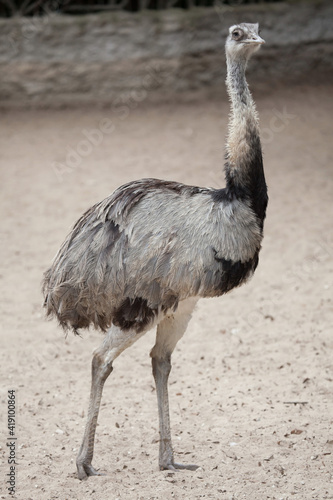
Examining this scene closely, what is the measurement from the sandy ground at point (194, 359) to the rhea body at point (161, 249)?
31cm

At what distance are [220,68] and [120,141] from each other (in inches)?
80.7

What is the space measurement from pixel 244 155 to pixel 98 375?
1.34m

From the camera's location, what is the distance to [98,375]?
3914mm

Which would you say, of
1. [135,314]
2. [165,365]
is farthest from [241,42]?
[165,365]

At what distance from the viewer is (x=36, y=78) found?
10312 mm

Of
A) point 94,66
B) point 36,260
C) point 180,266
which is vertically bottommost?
point 36,260

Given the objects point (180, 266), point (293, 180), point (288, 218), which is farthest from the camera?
point (293, 180)

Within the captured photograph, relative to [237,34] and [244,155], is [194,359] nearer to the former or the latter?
[244,155]

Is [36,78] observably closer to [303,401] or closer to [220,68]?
[220,68]

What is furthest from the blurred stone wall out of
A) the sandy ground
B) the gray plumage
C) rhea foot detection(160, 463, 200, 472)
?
rhea foot detection(160, 463, 200, 472)

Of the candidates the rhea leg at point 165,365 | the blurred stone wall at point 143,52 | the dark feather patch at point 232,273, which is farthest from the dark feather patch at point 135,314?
the blurred stone wall at point 143,52

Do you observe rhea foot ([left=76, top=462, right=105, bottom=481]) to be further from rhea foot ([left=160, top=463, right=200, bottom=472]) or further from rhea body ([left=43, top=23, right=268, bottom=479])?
rhea foot ([left=160, top=463, right=200, bottom=472])

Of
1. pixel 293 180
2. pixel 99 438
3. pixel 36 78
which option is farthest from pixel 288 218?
pixel 36 78

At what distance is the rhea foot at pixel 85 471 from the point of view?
3936 mm
